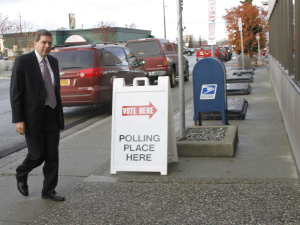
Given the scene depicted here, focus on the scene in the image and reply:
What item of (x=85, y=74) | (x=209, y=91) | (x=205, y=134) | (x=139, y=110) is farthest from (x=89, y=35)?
(x=139, y=110)

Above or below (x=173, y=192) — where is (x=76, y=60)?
above

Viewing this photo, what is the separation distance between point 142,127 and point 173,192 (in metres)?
1.04

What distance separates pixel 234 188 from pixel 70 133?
4.65 meters

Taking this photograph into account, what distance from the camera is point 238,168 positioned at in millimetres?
4984

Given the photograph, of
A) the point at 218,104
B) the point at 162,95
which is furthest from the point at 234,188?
the point at 218,104

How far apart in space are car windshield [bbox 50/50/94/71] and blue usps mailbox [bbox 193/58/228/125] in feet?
10.8

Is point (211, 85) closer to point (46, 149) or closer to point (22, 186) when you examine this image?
point (46, 149)

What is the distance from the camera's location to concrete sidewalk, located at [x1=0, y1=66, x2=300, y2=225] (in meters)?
3.67

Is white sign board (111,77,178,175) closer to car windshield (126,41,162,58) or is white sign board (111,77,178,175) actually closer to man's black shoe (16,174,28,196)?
man's black shoe (16,174,28,196)

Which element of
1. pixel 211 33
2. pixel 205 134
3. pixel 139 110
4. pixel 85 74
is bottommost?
pixel 205 134

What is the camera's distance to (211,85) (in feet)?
23.7

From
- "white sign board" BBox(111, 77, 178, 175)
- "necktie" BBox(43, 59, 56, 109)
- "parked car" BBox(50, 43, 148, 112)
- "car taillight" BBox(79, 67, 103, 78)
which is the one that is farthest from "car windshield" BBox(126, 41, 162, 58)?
"necktie" BBox(43, 59, 56, 109)

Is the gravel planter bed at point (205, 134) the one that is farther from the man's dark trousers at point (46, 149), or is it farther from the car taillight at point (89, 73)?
the car taillight at point (89, 73)

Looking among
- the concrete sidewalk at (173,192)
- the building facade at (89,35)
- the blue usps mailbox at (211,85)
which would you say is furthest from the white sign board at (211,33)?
the building facade at (89,35)
